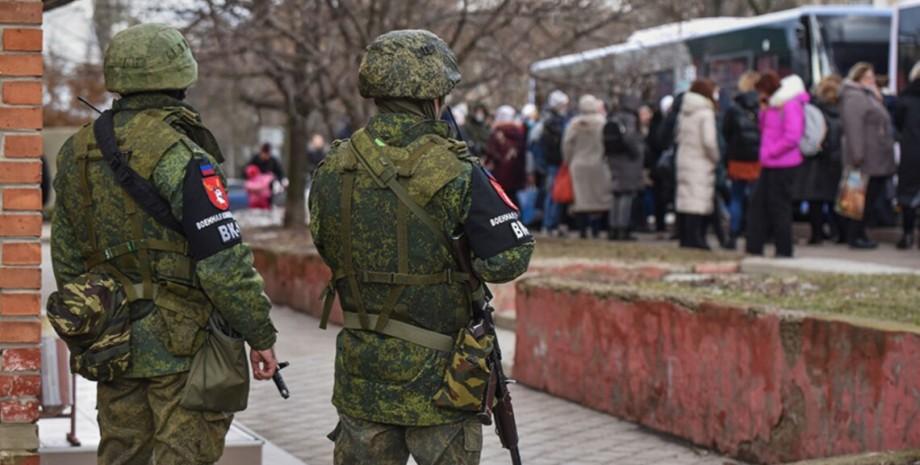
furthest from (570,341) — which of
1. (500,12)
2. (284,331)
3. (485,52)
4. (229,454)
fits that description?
(485,52)

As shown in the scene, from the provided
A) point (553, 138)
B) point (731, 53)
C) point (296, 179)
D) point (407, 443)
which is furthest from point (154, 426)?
point (731, 53)

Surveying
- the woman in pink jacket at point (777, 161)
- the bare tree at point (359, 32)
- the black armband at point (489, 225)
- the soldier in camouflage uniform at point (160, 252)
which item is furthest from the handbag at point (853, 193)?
the black armband at point (489, 225)

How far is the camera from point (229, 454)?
7168 millimetres

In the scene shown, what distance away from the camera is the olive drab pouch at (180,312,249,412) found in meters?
4.98

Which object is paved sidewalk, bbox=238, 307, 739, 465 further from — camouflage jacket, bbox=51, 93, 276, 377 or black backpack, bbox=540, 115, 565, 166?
black backpack, bbox=540, 115, 565, 166

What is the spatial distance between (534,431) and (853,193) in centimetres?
911

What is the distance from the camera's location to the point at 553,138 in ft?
69.2

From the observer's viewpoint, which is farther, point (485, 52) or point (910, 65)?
point (910, 65)

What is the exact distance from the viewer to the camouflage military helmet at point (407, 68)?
190 inches

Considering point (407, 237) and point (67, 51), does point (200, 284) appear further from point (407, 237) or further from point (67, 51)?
point (67, 51)

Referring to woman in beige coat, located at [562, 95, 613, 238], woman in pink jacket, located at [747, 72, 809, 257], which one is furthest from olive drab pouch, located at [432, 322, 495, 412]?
woman in beige coat, located at [562, 95, 613, 238]

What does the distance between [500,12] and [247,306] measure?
40.0 feet

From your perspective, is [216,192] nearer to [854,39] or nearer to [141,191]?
[141,191]

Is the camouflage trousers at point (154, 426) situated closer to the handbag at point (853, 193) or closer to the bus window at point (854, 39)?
the handbag at point (853, 193)
